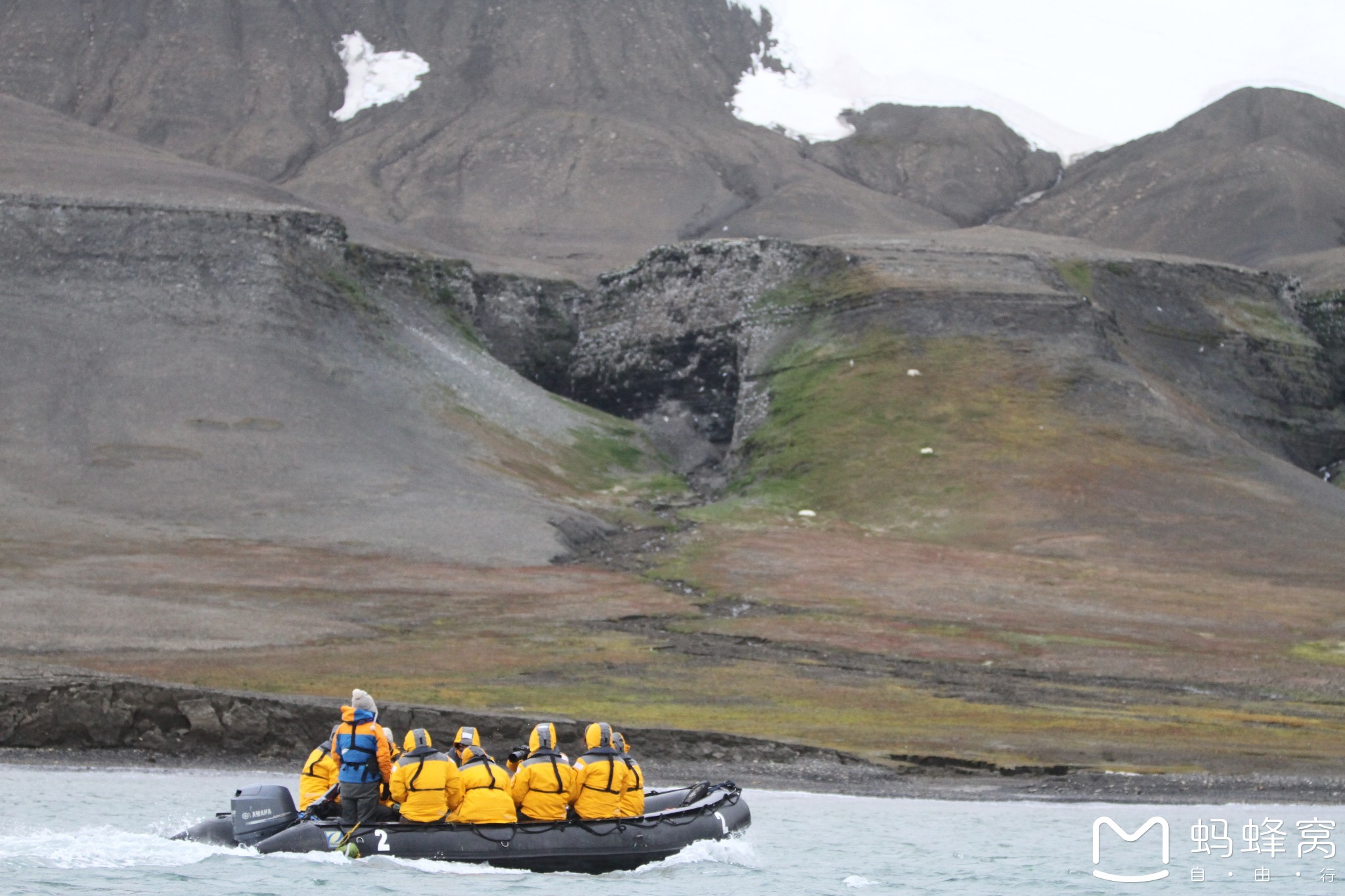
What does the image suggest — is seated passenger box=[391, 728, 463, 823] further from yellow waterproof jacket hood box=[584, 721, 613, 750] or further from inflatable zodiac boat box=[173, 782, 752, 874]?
yellow waterproof jacket hood box=[584, 721, 613, 750]

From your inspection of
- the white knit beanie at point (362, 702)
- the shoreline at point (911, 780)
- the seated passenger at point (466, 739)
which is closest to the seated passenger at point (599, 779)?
the seated passenger at point (466, 739)

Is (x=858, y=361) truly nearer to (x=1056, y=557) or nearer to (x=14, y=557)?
(x=1056, y=557)

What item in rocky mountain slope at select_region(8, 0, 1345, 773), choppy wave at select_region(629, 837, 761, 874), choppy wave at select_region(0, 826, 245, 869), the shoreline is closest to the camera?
choppy wave at select_region(0, 826, 245, 869)

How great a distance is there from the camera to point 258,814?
97.7 feet

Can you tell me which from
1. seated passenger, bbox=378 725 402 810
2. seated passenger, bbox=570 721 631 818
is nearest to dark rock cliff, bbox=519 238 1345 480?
seated passenger, bbox=570 721 631 818

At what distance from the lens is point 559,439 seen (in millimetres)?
118875

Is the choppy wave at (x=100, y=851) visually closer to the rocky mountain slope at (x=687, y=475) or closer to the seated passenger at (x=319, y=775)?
the seated passenger at (x=319, y=775)

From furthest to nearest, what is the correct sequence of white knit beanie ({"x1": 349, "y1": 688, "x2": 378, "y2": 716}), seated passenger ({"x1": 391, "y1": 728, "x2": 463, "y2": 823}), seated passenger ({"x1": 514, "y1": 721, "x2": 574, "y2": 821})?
1. seated passenger ({"x1": 514, "y1": 721, "x2": 574, "y2": 821})
2. seated passenger ({"x1": 391, "y1": 728, "x2": 463, "y2": 823})
3. white knit beanie ({"x1": 349, "y1": 688, "x2": 378, "y2": 716})

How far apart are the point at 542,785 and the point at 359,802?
3184 millimetres

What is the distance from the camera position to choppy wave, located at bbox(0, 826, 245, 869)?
98.8 ft

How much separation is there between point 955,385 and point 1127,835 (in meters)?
80.9

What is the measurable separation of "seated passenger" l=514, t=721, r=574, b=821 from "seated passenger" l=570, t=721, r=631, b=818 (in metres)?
0.19

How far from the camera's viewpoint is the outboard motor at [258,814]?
2977 cm

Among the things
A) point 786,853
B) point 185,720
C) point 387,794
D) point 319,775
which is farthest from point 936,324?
point 387,794
